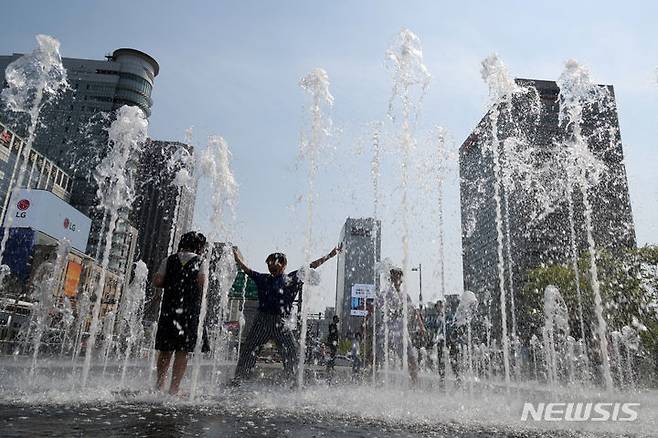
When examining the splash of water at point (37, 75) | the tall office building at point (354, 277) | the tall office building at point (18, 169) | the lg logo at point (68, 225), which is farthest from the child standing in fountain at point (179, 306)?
the tall office building at point (354, 277)

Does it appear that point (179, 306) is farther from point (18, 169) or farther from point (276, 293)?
point (18, 169)

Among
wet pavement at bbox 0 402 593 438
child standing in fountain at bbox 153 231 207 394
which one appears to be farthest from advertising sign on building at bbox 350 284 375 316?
wet pavement at bbox 0 402 593 438

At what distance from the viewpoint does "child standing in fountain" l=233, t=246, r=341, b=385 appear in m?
5.33

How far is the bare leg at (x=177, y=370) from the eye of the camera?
4.15m

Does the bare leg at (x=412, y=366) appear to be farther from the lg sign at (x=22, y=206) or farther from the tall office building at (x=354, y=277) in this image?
the tall office building at (x=354, y=277)

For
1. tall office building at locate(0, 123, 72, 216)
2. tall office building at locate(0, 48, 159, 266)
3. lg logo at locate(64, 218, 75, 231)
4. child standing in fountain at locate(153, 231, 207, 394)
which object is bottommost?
child standing in fountain at locate(153, 231, 207, 394)

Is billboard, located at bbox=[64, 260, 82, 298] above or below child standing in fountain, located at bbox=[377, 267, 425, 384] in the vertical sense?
above

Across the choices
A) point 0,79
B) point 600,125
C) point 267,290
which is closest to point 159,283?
point 267,290

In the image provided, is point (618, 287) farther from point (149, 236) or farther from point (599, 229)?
point (149, 236)

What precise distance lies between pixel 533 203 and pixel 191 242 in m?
31.8

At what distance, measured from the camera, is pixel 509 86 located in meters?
10.4

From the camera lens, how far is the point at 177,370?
4.19m

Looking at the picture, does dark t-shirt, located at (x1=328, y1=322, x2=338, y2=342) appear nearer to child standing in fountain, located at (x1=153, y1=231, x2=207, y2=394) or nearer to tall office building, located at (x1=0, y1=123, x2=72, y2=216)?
child standing in fountain, located at (x1=153, y1=231, x2=207, y2=394)

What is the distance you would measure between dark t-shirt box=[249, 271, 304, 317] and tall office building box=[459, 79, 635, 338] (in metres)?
7.06
